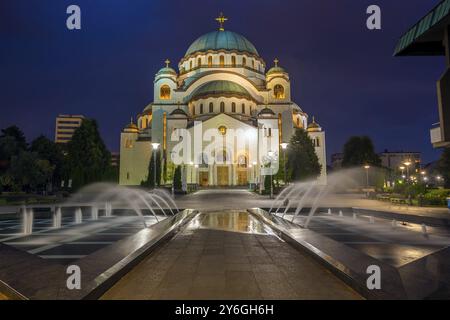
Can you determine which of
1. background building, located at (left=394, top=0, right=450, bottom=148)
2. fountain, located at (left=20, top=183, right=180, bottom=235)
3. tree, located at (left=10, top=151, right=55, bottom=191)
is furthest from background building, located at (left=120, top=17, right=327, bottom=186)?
background building, located at (left=394, top=0, right=450, bottom=148)

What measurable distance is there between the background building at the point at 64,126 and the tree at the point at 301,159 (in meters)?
101

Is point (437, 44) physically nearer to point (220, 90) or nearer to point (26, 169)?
point (26, 169)

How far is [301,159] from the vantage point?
4228cm

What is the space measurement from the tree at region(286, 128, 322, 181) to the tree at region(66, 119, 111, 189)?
23.6 meters

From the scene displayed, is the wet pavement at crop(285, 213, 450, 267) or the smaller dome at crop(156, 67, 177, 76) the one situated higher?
the smaller dome at crop(156, 67, 177, 76)

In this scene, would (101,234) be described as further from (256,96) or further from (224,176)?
(256,96)

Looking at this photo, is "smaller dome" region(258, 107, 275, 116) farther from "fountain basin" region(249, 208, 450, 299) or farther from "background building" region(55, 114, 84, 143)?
"background building" region(55, 114, 84, 143)

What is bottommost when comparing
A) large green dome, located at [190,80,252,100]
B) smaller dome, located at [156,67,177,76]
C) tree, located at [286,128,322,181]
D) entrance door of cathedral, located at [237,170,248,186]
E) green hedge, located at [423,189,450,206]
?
green hedge, located at [423,189,450,206]

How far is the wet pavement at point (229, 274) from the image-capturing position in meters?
4.25

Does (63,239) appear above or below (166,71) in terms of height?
below

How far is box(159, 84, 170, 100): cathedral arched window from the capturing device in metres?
55.8

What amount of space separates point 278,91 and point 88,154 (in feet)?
116

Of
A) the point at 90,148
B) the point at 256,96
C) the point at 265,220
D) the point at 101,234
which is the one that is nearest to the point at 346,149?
the point at 256,96

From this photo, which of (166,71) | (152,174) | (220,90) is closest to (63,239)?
(152,174)
